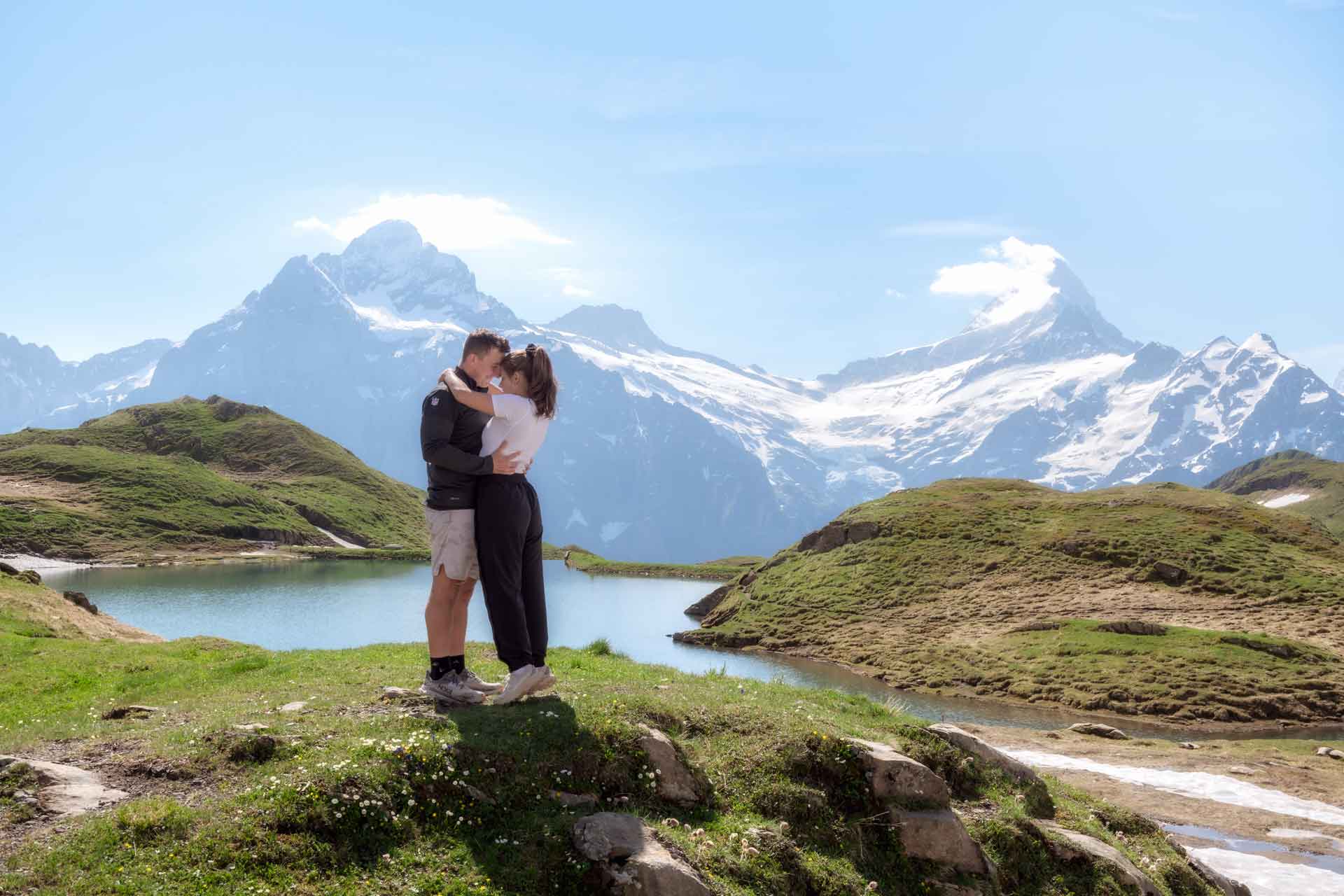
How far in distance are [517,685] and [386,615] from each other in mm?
54358

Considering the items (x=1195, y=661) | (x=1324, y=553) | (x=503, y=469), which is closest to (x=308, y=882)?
(x=503, y=469)

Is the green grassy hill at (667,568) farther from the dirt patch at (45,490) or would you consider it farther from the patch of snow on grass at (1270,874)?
the patch of snow on grass at (1270,874)

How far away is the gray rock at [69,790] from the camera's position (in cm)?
870

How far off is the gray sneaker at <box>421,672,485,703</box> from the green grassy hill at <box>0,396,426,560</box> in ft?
429

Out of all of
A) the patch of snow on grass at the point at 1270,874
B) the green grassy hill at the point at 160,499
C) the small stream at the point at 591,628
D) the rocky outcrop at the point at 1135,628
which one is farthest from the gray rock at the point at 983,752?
the green grassy hill at the point at 160,499

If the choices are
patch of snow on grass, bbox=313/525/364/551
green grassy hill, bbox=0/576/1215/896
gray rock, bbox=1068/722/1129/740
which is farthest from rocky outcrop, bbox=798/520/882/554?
patch of snow on grass, bbox=313/525/364/551

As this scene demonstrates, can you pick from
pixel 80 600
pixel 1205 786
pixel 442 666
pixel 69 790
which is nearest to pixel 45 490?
pixel 80 600

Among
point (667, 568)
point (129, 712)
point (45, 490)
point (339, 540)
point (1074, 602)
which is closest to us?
point (129, 712)

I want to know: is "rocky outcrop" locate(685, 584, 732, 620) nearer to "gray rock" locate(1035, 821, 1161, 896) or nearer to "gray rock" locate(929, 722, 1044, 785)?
"gray rock" locate(929, 722, 1044, 785)

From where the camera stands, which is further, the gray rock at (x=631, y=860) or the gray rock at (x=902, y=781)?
the gray rock at (x=902, y=781)

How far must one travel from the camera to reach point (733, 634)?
6488cm

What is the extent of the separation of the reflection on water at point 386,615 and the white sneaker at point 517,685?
11812 millimetres

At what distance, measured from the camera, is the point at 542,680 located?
41.1ft

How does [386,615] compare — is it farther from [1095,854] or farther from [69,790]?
[1095,854]
